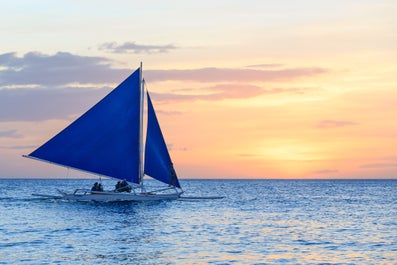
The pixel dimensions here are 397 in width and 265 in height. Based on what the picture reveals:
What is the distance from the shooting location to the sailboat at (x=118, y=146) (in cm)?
5800

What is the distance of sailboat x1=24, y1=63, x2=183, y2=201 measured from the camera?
58000mm

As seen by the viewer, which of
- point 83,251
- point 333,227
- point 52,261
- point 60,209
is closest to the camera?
point 52,261

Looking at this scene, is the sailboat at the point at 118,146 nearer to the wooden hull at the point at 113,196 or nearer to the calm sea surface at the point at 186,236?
the wooden hull at the point at 113,196

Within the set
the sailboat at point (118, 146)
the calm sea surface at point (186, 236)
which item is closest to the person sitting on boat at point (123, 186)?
the sailboat at point (118, 146)

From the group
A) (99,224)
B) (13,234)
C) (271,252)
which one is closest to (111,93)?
(99,224)

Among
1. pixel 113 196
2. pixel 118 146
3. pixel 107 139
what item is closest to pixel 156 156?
pixel 118 146

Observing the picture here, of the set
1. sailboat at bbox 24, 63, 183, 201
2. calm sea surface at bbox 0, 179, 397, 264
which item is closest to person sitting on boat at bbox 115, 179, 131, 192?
sailboat at bbox 24, 63, 183, 201

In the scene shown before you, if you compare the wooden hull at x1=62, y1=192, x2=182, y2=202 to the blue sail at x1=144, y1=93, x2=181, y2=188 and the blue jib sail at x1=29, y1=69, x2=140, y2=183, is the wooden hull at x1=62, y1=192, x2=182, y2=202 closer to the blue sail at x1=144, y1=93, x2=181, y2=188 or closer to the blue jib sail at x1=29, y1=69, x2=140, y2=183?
the blue jib sail at x1=29, y1=69, x2=140, y2=183

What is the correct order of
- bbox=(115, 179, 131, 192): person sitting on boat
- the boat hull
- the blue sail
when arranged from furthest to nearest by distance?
1. the blue sail
2. bbox=(115, 179, 131, 192): person sitting on boat
3. the boat hull

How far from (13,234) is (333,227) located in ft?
69.8

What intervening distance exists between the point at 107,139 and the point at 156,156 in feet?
15.3

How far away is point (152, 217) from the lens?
170ft

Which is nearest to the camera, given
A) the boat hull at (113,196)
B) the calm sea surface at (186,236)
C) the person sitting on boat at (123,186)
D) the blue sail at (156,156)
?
the calm sea surface at (186,236)

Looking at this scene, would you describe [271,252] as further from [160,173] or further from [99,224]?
[160,173]
